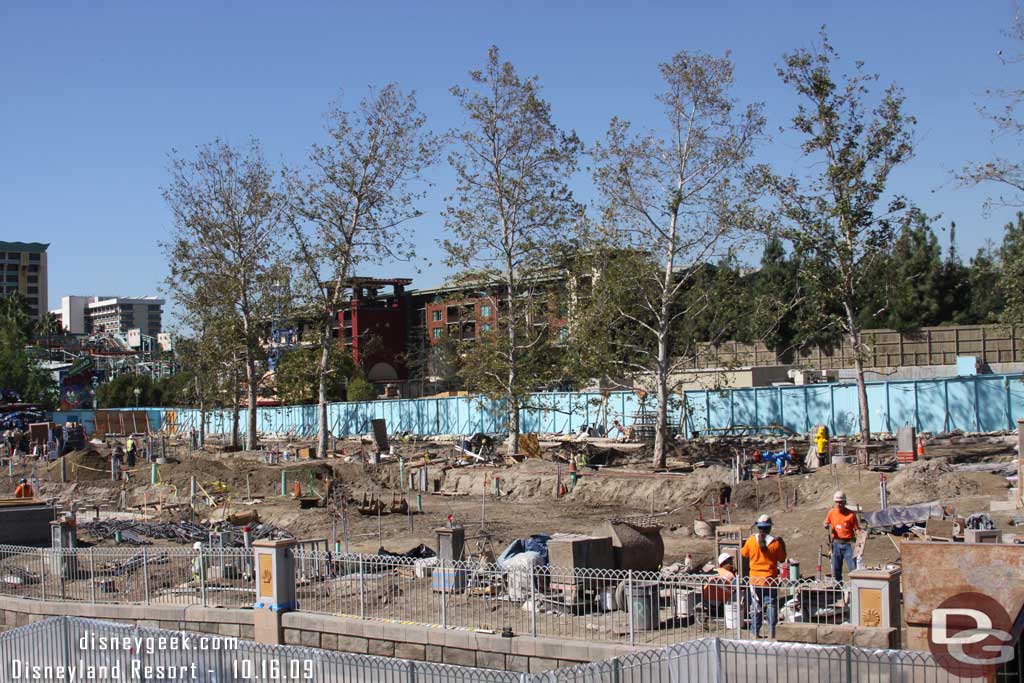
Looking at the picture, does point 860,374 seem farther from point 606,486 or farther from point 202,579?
point 202,579

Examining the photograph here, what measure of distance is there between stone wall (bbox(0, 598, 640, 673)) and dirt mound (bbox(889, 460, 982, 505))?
16.1 meters

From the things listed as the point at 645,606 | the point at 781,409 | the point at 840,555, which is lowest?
the point at 645,606

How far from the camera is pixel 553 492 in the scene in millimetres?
35625

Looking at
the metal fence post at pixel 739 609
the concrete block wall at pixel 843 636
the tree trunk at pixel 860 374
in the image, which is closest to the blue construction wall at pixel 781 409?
the tree trunk at pixel 860 374

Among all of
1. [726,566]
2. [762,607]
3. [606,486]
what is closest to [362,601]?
[726,566]

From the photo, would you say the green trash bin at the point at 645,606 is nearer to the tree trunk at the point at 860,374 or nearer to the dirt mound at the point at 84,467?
the tree trunk at the point at 860,374

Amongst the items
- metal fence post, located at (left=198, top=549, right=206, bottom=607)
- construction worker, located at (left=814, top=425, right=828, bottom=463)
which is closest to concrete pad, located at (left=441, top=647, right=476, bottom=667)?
metal fence post, located at (left=198, top=549, right=206, bottom=607)

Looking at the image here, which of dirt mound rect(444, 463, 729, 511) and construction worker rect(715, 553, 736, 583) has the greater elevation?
construction worker rect(715, 553, 736, 583)

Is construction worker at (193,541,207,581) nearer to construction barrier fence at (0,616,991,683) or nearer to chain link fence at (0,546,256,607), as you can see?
chain link fence at (0,546,256,607)

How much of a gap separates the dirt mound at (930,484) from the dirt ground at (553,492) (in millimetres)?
35

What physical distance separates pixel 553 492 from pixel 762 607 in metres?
23.6

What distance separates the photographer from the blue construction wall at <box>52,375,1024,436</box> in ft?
130

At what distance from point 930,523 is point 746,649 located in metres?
Result: 9.10

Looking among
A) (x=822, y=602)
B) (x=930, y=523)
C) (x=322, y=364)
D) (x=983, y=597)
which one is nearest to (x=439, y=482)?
(x=322, y=364)
